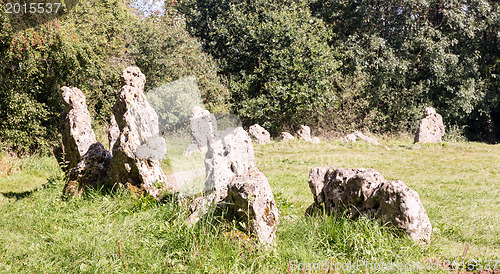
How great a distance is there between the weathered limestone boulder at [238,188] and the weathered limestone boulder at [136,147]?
103 cm

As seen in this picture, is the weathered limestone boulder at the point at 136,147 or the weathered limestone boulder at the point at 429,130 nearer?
the weathered limestone boulder at the point at 136,147

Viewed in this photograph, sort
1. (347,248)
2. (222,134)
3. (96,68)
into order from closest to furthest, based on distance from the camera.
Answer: (347,248) < (222,134) < (96,68)

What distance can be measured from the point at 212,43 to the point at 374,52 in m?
9.33

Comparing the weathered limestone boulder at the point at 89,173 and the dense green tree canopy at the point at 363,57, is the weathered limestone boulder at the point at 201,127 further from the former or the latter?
the dense green tree canopy at the point at 363,57

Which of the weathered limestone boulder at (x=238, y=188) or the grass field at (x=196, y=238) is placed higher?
the weathered limestone boulder at (x=238, y=188)

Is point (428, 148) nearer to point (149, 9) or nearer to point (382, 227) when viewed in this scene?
point (382, 227)

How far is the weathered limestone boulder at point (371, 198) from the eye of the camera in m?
4.61

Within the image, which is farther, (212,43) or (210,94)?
(212,43)

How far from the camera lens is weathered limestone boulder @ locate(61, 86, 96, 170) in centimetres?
836

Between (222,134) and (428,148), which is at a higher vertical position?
(222,134)

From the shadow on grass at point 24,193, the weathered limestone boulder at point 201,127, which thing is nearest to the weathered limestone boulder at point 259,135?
the shadow on grass at point 24,193

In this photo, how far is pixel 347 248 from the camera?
172 inches

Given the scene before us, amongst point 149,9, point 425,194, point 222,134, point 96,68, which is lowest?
point 425,194

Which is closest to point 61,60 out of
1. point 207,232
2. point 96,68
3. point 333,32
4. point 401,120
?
point 96,68
